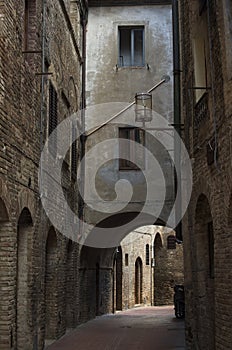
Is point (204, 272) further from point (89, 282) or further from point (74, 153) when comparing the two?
point (89, 282)

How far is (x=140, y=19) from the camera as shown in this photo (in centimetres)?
1728

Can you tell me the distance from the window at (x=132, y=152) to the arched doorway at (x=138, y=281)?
39.3 feet

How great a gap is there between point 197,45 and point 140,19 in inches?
323

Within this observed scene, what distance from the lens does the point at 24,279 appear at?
9328 mm

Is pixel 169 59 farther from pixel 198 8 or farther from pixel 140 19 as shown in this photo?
pixel 198 8

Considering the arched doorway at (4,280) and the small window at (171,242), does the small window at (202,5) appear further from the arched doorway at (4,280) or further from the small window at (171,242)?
the small window at (171,242)

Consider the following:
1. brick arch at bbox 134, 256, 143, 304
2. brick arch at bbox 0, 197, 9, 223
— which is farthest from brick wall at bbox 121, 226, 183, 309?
brick arch at bbox 0, 197, 9, 223

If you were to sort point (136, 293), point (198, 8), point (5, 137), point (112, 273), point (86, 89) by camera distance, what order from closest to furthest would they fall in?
1. point (5, 137)
2. point (198, 8)
3. point (86, 89)
4. point (112, 273)
5. point (136, 293)

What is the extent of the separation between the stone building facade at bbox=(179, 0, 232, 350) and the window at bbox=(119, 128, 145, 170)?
198 inches

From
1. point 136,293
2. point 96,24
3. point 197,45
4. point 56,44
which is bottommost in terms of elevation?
point 136,293

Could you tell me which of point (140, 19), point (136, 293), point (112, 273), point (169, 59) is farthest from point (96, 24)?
point (136, 293)

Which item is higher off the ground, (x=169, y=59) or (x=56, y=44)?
(x=169, y=59)

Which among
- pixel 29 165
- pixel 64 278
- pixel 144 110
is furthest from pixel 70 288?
pixel 29 165

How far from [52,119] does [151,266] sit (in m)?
18.6
